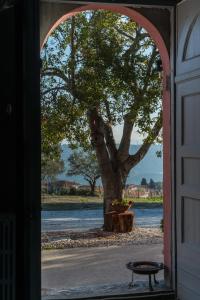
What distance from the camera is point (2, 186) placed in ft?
8.29

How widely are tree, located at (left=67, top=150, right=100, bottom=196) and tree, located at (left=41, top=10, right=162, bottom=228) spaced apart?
10.1 feet

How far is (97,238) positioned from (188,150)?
6526mm

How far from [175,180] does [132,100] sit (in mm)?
5704

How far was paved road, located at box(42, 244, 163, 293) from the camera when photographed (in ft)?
18.5

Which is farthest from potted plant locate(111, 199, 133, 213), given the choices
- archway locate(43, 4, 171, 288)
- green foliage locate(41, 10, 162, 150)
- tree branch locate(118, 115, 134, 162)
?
archway locate(43, 4, 171, 288)

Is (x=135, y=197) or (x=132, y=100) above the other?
(x=132, y=100)

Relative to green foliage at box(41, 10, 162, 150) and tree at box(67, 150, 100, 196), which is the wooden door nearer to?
green foliage at box(41, 10, 162, 150)

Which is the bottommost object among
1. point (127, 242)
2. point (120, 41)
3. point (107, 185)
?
point (127, 242)

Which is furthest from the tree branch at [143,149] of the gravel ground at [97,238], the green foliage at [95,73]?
the gravel ground at [97,238]

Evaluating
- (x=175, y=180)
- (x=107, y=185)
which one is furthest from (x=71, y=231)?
(x=175, y=180)

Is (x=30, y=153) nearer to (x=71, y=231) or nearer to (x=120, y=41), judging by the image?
(x=120, y=41)

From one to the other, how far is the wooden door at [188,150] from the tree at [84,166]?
8.83m

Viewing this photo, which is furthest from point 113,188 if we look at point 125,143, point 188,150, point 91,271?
point 188,150

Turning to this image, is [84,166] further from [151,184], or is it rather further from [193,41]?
[193,41]
